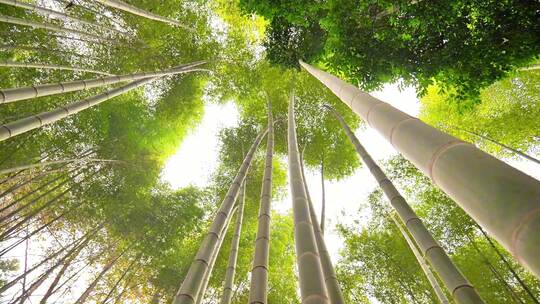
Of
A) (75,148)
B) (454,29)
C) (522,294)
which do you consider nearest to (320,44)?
(454,29)

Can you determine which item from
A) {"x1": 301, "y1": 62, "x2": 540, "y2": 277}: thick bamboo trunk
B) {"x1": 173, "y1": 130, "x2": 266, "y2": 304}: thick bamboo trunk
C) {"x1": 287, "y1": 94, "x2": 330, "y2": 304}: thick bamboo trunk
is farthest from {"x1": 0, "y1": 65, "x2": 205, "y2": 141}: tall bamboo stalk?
{"x1": 301, "y1": 62, "x2": 540, "y2": 277}: thick bamboo trunk

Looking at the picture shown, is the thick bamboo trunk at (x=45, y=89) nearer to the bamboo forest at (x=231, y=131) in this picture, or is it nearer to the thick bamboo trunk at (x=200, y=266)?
the bamboo forest at (x=231, y=131)

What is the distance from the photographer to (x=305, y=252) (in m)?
2.26

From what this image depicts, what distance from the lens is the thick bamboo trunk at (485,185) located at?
0.81m

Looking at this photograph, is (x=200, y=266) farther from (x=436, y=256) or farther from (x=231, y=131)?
(x=231, y=131)

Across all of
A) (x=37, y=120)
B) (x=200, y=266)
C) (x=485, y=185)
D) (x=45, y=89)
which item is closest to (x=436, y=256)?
(x=200, y=266)

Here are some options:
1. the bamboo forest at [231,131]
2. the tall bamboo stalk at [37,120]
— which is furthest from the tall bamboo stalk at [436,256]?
the tall bamboo stalk at [37,120]

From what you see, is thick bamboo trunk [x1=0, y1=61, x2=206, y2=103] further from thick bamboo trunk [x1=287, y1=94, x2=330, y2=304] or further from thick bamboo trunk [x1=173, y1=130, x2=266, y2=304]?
thick bamboo trunk [x1=287, y1=94, x2=330, y2=304]

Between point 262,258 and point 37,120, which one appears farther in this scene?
point 37,120

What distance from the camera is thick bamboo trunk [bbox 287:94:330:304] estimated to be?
186 cm

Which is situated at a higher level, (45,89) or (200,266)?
(45,89)

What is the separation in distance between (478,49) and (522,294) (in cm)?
632

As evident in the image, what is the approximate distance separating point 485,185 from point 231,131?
10.2 metres

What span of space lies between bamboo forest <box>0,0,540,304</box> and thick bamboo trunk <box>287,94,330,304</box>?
3.46ft
